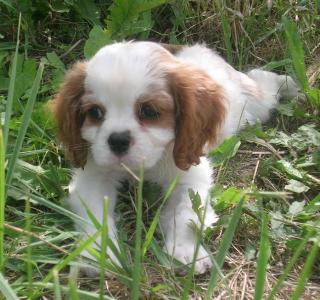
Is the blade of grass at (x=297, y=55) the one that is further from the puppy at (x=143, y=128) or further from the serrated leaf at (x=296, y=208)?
the serrated leaf at (x=296, y=208)

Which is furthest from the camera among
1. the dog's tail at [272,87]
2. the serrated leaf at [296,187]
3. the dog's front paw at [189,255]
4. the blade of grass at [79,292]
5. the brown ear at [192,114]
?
the dog's tail at [272,87]

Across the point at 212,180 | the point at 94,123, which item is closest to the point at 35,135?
the point at 94,123

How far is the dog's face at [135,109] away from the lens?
9.52 ft

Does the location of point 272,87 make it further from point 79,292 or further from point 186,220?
point 79,292

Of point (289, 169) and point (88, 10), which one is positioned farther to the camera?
point (88, 10)

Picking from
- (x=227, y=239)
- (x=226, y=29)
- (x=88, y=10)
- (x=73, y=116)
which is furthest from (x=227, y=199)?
(x=88, y=10)

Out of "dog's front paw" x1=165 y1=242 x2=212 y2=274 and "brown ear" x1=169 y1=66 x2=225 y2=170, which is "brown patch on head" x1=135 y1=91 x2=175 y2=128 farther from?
"dog's front paw" x1=165 y1=242 x2=212 y2=274

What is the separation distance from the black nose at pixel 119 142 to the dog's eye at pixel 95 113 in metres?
0.19

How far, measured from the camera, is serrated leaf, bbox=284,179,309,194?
3.34m

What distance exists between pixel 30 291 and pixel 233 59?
3.12m

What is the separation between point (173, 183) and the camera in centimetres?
230

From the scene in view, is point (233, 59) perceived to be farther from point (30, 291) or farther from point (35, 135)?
point (30, 291)

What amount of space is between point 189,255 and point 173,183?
1.62 feet

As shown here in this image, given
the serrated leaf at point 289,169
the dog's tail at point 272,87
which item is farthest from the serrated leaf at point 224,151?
the dog's tail at point 272,87
